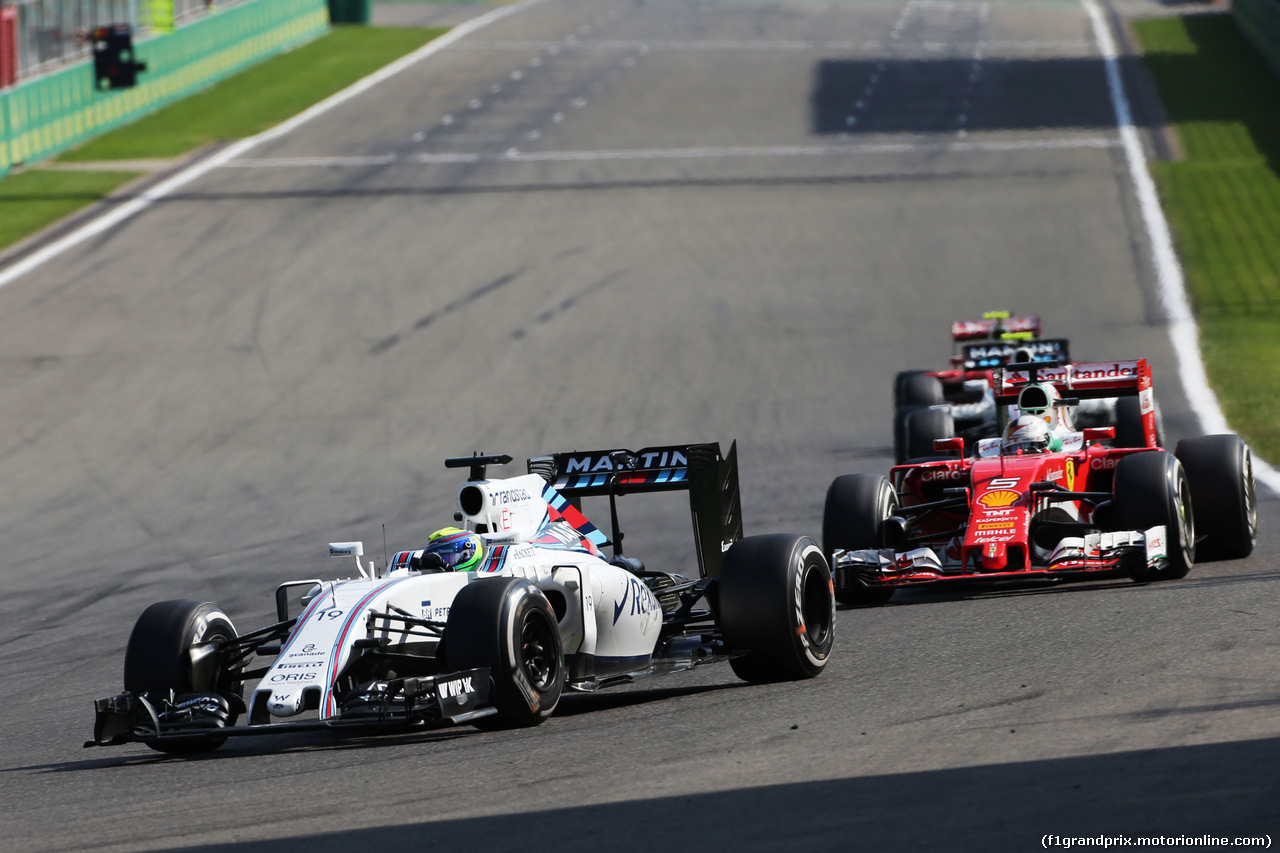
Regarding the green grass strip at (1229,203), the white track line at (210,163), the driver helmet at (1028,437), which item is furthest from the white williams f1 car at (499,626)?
the white track line at (210,163)

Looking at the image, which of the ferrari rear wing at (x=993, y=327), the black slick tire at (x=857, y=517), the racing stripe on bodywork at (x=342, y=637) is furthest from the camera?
the ferrari rear wing at (x=993, y=327)

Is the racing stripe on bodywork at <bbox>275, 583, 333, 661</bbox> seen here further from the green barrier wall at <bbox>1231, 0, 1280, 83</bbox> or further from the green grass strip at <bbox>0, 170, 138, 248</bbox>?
the green barrier wall at <bbox>1231, 0, 1280, 83</bbox>

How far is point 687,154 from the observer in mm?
43656

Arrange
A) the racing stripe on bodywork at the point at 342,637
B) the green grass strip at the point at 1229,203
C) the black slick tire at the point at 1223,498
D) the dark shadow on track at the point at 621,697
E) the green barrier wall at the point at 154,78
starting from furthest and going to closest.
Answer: the green barrier wall at the point at 154,78 < the green grass strip at the point at 1229,203 < the black slick tire at the point at 1223,498 < the dark shadow on track at the point at 621,697 < the racing stripe on bodywork at the point at 342,637

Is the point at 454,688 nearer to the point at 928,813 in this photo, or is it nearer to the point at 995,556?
Result: the point at 928,813

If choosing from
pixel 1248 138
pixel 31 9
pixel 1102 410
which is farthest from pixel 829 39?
pixel 1102 410

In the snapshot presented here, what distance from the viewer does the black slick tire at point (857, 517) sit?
13.9 m

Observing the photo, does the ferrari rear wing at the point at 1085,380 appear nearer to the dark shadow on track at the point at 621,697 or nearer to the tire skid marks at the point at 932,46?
the dark shadow on track at the point at 621,697

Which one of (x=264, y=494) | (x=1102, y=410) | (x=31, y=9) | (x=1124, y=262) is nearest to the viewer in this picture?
(x=1102, y=410)

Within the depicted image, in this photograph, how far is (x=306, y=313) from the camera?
32.1 metres

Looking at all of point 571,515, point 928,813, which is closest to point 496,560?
point 571,515

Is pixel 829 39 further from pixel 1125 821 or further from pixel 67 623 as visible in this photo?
pixel 1125 821

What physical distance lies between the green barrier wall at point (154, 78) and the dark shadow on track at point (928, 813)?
3801 centimetres

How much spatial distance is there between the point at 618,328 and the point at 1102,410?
14.3m
